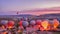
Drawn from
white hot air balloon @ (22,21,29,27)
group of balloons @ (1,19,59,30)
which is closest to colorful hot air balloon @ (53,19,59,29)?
group of balloons @ (1,19,59,30)

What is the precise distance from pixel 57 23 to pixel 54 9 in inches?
7.7

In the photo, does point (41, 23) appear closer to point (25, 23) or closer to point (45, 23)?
point (45, 23)

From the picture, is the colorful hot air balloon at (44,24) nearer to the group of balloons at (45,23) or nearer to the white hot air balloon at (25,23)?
the group of balloons at (45,23)

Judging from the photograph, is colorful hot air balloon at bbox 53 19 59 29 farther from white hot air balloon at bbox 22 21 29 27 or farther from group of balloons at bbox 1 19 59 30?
white hot air balloon at bbox 22 21 29 27

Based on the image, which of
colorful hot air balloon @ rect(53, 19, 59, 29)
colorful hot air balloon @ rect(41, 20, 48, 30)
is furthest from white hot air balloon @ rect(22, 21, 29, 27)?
colorful hot air balloon @ rect(53, 19, 59, 29)

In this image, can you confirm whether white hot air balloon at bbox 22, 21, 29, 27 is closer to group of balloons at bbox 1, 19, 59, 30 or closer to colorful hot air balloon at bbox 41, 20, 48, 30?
group of balloons at bbox 1, 19, 59, 30

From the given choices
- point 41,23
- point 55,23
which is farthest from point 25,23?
point 55,23

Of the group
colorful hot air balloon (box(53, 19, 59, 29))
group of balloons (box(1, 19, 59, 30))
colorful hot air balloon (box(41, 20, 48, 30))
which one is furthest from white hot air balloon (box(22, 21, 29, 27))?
colorful hot air balloon (box(53, 19, 59, 29))

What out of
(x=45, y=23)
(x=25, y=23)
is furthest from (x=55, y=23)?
(x=25, y=23)

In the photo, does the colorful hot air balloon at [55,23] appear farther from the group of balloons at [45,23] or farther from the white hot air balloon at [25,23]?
the white hot air balloon at [25,23]

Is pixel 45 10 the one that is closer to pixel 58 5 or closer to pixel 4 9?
pixel 58 5

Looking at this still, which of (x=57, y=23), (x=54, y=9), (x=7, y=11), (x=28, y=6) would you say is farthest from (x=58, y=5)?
(x=7, y=11)

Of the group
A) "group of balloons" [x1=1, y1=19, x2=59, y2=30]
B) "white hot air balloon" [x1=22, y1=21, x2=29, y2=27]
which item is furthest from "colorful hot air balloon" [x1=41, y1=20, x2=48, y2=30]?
"white hot air balloon" [x1=22, y1=21, x2=29, y2=27]

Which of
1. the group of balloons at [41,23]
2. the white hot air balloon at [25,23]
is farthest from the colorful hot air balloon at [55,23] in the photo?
the white hot air balloon at [25,23]
